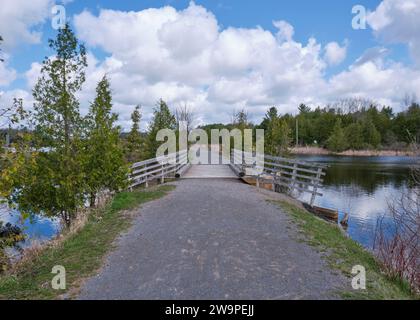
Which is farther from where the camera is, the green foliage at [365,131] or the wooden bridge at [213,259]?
the green foliage at [365,131]

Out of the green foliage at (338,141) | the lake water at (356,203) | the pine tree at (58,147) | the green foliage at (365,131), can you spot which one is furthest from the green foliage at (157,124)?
the green foliage at (338,141)

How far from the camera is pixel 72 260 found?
5285 millimetres

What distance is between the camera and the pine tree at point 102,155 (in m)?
9.02

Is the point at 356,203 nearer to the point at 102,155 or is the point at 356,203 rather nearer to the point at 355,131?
the point at 102,155

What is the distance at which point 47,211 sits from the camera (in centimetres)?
804

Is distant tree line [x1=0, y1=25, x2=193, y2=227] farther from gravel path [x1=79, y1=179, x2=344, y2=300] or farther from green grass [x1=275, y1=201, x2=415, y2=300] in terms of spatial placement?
green grass [x1=275, y1=201, x2=415, y2=300]

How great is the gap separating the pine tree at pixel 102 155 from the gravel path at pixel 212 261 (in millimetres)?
2164

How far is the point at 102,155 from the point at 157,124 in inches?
548

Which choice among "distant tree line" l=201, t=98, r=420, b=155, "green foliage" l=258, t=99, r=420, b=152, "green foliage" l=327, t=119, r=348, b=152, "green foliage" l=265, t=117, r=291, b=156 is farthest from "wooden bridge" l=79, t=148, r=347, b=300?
"green foliage" l=327, t=119, r=348, b=152

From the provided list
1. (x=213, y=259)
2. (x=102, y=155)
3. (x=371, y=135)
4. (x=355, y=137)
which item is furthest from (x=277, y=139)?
(x=371, y=135)

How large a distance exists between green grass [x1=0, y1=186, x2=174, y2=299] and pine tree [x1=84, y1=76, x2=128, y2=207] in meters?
Answer: 1.10

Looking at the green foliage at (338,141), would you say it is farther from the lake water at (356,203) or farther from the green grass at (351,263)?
the green grass at (351,263)

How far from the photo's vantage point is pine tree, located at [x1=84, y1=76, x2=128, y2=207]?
902 centimetres

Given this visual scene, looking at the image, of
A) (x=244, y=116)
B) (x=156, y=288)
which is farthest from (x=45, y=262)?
(x=244, y=116)
